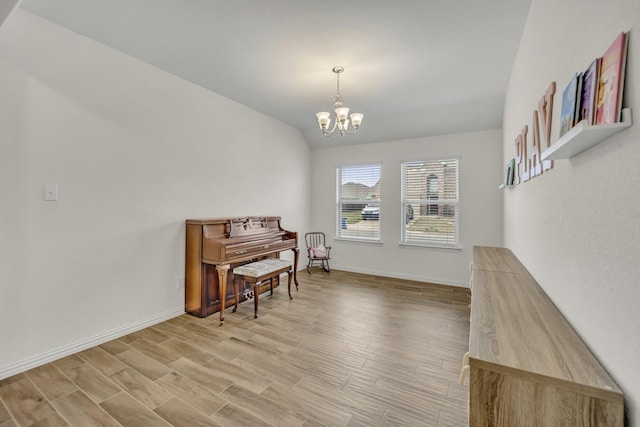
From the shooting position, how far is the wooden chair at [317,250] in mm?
5008

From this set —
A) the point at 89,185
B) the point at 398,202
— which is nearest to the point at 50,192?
the point at 89,185

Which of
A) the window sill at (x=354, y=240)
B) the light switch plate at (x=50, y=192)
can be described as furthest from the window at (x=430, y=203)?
the light switch plate at (x=50, y=192)

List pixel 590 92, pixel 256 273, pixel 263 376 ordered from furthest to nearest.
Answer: pixel 256 273 → pixel 263 376 → pixel 590 92

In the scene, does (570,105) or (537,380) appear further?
(570,105)

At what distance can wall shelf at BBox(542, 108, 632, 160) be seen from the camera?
0.72m

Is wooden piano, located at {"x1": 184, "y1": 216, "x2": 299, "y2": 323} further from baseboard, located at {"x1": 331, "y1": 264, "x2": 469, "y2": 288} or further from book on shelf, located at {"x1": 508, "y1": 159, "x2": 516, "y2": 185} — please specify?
book on shelf, located at {"x1": 508, "y1": 159, "x2": 516, "y2": 185}

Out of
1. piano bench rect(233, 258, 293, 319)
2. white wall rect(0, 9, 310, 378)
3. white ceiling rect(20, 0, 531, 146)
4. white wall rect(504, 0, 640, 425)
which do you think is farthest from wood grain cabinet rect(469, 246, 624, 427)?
white wall rect(0, 9, 310, 378)

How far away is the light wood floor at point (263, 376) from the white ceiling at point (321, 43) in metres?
2.68

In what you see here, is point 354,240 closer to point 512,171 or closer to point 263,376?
point 512,171

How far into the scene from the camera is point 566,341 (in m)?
1.00

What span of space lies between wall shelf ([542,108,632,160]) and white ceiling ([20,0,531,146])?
151 centimetres

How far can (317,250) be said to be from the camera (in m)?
5.03

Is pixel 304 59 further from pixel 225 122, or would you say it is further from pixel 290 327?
pixel 290 327

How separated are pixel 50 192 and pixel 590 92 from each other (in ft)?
10.9
